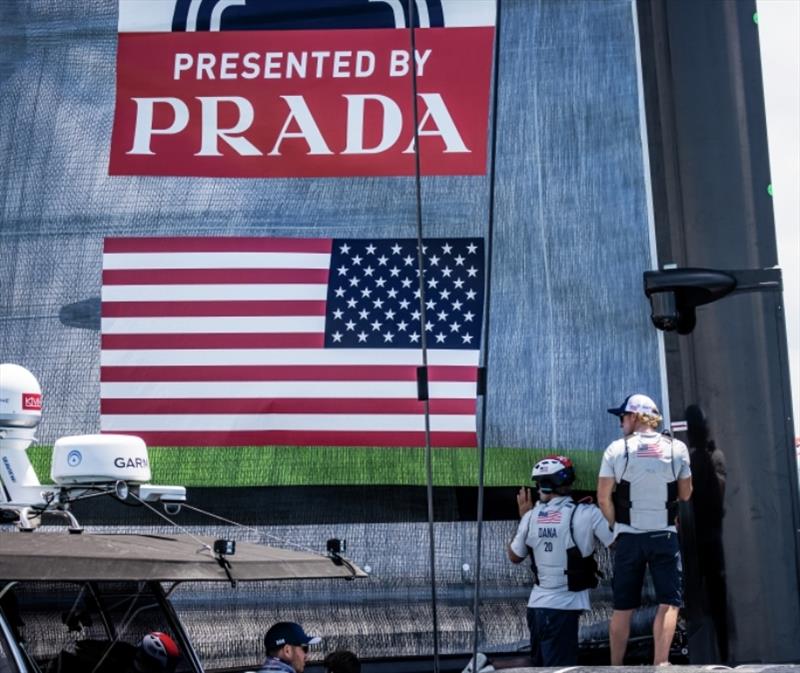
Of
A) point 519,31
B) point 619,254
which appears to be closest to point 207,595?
point 619,254

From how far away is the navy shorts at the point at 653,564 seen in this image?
6.69 meters

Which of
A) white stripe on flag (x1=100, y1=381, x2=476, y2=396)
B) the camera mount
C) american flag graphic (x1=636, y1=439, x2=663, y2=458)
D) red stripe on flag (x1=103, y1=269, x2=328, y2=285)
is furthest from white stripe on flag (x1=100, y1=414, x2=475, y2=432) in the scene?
the camera mount

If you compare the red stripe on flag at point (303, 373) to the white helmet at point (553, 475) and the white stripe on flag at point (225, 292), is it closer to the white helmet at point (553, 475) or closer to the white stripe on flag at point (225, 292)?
the white stripe on flag at point (225, 292)

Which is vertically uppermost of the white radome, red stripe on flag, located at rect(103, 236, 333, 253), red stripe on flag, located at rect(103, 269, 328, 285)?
red stripe on flag, located at rect(103, 236, 333, 253)

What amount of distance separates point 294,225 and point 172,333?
A: 3.05 feet

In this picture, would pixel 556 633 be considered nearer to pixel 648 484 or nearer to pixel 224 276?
pixel 648 484

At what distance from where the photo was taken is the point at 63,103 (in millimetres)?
8766

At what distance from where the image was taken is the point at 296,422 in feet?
27.0

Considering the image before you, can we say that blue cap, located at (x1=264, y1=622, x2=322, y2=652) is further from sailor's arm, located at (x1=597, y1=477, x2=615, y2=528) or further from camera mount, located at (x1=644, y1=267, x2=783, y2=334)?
camera mount, located at (x1=644, y1=267, x2=783, y2=334)

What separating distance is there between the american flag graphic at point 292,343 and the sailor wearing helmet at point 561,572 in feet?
3.58

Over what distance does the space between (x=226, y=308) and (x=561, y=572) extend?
2.50 meters

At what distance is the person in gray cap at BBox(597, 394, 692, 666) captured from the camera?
6.62m

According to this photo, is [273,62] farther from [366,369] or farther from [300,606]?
[300,606]

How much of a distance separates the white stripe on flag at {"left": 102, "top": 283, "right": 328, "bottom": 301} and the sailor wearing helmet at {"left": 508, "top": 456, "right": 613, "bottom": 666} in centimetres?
196
